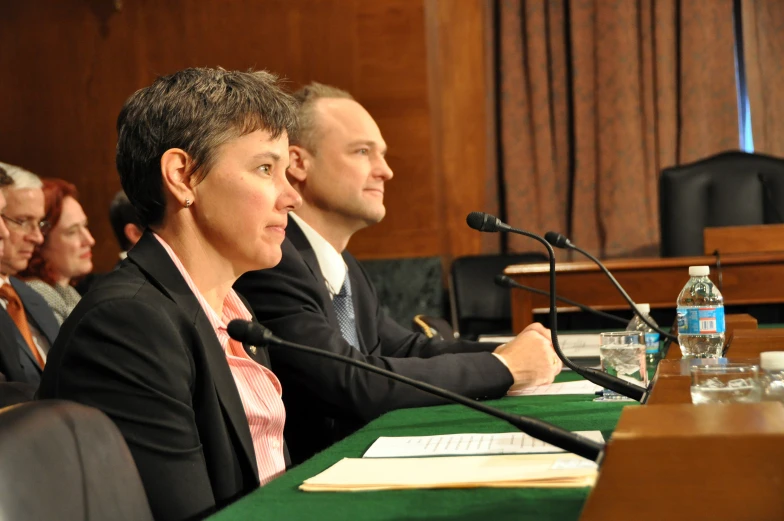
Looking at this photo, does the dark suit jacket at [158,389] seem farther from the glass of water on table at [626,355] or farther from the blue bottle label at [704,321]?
the blue bottle label at [704,321]

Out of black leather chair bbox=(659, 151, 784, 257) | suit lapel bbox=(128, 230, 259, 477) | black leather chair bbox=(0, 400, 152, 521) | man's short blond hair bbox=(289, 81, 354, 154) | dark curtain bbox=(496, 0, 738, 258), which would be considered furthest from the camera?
dark curtain bbox=(496, 0, 738, 258)

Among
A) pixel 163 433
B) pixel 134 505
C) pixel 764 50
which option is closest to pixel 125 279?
pixel 163 433

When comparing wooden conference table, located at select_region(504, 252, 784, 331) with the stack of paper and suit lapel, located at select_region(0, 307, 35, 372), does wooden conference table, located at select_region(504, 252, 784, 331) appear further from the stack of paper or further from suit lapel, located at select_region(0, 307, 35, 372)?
the stack of paper

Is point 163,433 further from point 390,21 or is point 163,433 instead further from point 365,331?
point 390,21

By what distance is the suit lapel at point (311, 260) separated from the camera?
7.77 feet

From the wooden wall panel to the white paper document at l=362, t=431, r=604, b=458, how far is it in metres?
3.69

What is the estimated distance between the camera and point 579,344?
2.94 meters

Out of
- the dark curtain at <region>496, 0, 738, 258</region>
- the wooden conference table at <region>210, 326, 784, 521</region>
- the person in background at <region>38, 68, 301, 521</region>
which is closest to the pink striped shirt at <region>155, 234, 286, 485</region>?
the person in background at <region>38, 68, 301, 521</region>

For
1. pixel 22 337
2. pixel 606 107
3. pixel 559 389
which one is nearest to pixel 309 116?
pixel 559 389

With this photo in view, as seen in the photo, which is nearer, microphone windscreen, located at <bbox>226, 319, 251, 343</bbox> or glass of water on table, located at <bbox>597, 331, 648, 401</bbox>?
microphone windscreen, located at <bbox>226, 319, 251, 343</bbox>

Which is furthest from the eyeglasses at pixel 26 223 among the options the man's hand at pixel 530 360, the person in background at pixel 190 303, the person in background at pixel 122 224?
the man's hand at pixel 530 360

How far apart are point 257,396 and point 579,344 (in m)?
1.36

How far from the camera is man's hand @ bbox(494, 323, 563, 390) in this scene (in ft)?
7.14

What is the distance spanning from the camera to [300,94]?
2.96 m
